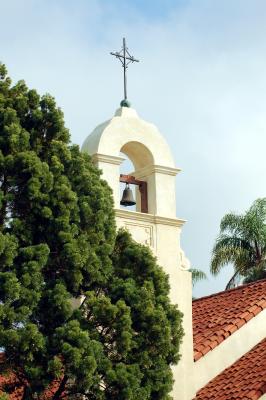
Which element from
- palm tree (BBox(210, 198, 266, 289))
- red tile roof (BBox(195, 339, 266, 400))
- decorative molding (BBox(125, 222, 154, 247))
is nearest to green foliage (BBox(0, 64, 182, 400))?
red tile roof (BBox(195, 339, 266, 400))

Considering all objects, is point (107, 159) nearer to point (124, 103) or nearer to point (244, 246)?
point (124, 103)

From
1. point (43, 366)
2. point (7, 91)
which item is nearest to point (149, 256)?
point (43, 366)

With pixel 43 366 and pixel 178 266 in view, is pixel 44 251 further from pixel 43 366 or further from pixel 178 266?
pixel 178 266

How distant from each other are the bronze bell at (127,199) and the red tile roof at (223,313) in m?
2.67

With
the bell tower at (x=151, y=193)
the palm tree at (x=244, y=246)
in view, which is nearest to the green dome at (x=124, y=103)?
the bell tower at (x=151, y=193)

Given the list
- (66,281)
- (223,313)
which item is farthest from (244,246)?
(66,281)

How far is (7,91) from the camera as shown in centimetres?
1252

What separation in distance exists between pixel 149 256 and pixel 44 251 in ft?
5.89

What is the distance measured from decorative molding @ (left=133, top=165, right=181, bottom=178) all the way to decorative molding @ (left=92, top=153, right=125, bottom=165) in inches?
28.5

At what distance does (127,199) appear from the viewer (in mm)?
15070

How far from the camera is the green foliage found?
11039mm

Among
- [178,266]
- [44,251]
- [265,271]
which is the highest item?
[265,271]

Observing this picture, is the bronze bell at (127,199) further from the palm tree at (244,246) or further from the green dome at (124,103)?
the palm tree at (244,246)

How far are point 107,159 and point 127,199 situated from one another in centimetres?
85
